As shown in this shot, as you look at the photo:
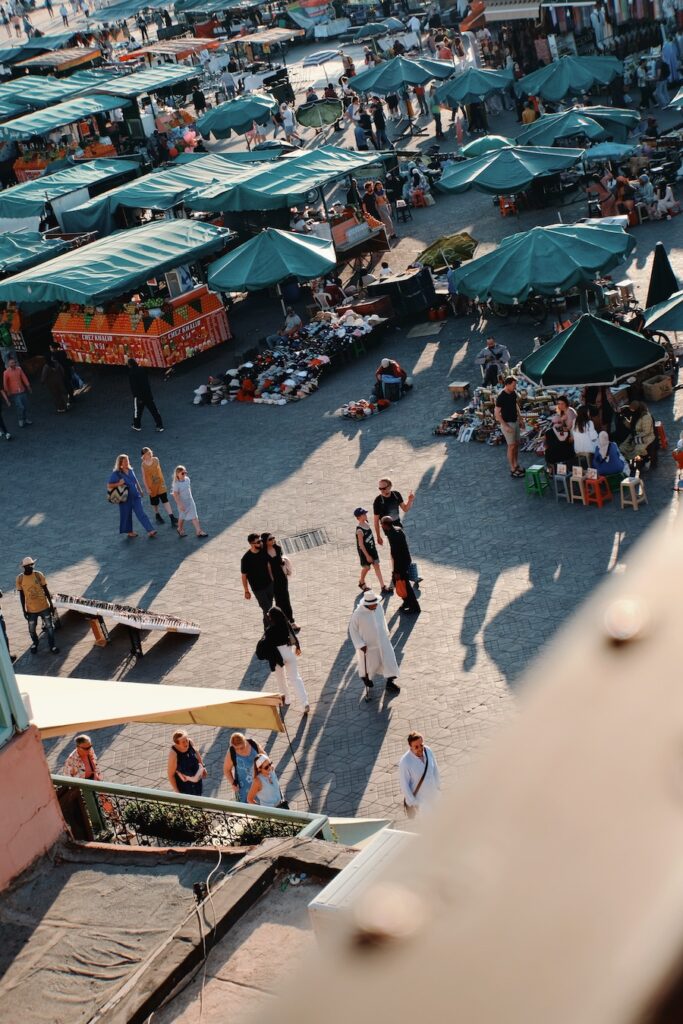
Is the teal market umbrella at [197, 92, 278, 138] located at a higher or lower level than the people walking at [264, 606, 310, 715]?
higher

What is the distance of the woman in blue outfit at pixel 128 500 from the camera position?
16766mm

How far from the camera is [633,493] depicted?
48.4 feet

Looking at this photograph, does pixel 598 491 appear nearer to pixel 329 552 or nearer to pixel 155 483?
pixel 329 552

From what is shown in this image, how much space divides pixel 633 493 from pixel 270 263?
9.65 metres

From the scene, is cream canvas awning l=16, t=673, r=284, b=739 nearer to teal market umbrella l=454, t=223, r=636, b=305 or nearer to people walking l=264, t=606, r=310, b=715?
people walking l=264, t=606, r=310, b=715

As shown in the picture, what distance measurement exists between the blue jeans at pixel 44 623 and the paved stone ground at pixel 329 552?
0.24 metres

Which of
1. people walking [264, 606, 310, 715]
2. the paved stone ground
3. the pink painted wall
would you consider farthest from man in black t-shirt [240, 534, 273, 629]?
the pink painted wall

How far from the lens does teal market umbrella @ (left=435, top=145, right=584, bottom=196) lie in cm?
2347

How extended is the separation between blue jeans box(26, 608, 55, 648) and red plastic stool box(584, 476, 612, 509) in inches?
249

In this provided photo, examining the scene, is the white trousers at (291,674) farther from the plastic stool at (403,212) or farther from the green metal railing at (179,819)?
the plastic stool at (403,212)

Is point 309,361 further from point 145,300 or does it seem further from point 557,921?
point 557,921

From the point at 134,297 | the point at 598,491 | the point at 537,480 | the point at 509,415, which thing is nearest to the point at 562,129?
the point at 134,297

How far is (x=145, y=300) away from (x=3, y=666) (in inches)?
695

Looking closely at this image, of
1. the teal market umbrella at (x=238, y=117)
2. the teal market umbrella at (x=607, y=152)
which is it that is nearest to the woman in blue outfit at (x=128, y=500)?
the teal market umbrella at (x=607, y=152)
